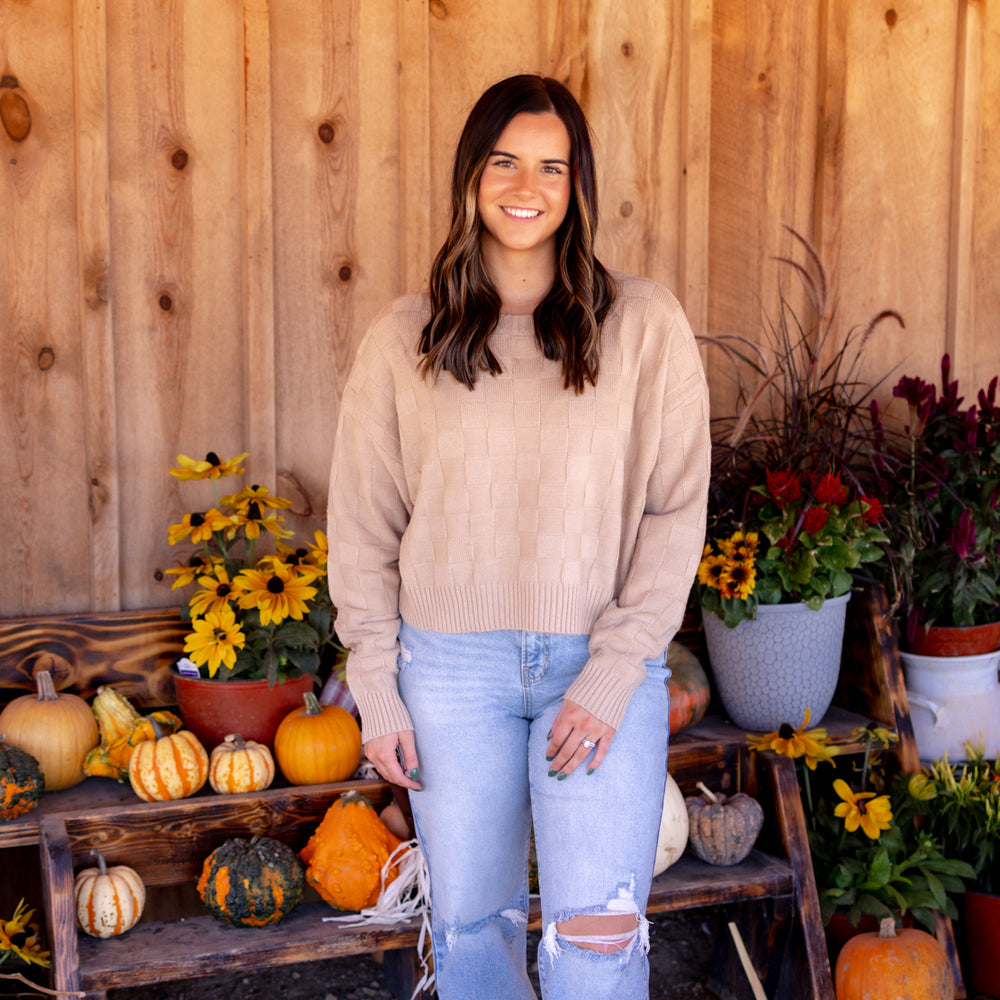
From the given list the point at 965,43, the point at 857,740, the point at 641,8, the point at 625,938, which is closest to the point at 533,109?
the point at 625,938

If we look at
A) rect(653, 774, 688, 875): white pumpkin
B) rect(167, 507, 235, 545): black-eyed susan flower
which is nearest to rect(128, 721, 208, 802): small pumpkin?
rect(167, 507, 235, 545): black-eyed susan flower

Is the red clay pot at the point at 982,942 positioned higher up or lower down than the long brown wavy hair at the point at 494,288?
lower down

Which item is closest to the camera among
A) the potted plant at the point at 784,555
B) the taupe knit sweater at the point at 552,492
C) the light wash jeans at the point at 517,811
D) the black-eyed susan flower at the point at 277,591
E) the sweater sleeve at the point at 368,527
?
the light wash jeans at the point at 517,811

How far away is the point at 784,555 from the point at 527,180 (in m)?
1.24

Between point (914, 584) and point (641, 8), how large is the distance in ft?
5.54

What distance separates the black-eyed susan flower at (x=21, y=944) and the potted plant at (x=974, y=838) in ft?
6.52

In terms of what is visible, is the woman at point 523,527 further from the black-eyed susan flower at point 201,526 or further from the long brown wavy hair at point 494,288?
the black-eyed susan flower at point 201,526

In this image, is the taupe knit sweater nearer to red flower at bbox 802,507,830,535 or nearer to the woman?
the woman

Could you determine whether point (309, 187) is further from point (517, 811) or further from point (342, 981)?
point (342, 981)

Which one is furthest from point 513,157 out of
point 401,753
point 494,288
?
point 401,753

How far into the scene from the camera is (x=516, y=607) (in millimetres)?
1711

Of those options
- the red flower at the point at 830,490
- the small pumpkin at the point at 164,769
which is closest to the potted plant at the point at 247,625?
the small pumpkin at the point at 164,769

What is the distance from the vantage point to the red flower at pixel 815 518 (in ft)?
8.23

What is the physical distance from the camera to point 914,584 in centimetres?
282
